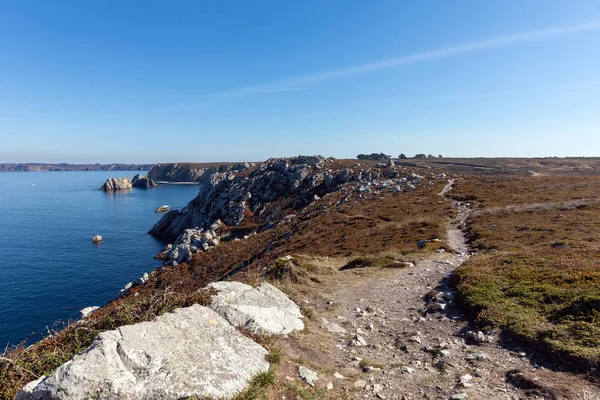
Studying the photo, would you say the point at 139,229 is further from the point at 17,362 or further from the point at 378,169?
the point at 17,362

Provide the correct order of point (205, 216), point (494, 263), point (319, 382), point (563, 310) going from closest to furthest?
1. point (319, 382)
2. point (563, 310)
3. point (494, 263)
4. point (205, 216)

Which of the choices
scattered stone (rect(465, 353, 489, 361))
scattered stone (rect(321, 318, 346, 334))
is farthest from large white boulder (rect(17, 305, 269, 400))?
scattered stone (rect(465, 353, 489, 361))

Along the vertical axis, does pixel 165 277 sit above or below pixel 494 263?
below

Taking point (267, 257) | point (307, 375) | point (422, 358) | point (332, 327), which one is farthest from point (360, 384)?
point (267, 257)

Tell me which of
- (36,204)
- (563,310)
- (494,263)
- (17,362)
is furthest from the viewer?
(36,204)

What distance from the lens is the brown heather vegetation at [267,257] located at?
606cm

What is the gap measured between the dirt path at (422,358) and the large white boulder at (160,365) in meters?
2.14

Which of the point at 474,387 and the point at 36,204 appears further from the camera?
the point at 36,204

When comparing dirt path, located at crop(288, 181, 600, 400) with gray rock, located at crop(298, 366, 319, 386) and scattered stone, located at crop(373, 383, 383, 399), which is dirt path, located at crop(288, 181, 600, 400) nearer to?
scattered stone, located at crop(373, 383, 383, 399)

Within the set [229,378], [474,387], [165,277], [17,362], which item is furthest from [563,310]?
[165,277]

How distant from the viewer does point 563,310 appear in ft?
34.2

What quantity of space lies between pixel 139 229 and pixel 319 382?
9356cm

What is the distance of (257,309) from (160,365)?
4.05m

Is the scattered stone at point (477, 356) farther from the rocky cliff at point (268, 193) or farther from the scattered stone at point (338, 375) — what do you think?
the rocky cliff at point (268, 193)
